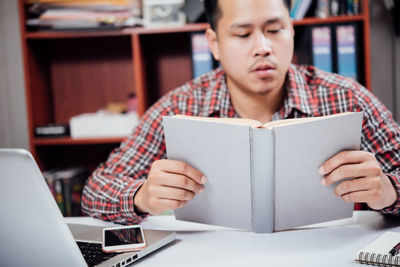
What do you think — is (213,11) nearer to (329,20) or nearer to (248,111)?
(248,111)

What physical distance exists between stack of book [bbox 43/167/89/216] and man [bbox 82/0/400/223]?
81 cm

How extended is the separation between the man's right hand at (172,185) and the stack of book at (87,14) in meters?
1.19

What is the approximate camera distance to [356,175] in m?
0.88

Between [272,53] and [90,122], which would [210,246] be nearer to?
[272,53]

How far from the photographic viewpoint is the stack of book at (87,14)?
194 centimetres

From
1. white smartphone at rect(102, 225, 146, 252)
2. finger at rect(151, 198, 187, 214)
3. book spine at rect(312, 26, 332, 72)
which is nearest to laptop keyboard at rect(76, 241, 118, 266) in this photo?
white smartphone at rect(102, 225, 146, 252)

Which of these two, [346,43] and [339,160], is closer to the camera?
[339,160]

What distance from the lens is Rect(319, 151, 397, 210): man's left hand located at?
2.81 feet

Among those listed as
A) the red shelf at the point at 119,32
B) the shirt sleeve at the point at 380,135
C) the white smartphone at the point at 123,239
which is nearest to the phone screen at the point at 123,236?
the white smartphone at the point at 123,239

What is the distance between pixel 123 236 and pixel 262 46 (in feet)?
2.29

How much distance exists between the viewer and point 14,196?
634 millimetres

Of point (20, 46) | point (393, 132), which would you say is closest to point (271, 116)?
point (393, 132)

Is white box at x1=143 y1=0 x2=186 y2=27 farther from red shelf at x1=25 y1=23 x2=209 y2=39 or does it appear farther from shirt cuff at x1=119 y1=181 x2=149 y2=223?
shirt cuff at x1=119 y1=181 x2=149 y2=223

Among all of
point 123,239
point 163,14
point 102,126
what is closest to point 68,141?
point 102,126
